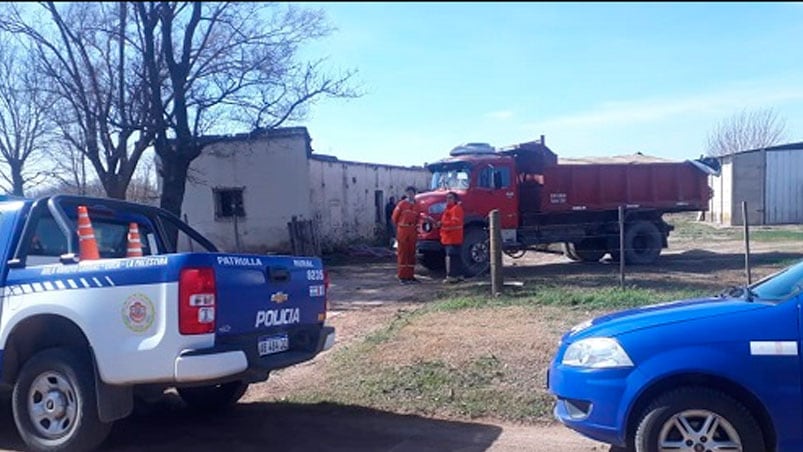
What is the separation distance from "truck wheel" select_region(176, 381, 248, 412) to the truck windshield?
11287 mm

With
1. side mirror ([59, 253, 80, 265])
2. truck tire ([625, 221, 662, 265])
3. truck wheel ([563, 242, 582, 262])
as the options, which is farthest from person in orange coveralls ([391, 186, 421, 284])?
side mirror ([59, 253, 80, 265])

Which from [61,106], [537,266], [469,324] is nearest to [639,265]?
[537,266]

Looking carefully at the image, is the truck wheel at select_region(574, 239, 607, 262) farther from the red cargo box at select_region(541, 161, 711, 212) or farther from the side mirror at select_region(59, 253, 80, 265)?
the side mirror at select_region(59, 253, 80, 265)

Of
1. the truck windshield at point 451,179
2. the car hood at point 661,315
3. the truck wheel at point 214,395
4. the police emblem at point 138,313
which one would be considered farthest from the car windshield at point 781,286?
the truck windshield at point 451,179

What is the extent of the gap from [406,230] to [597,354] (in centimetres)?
1171

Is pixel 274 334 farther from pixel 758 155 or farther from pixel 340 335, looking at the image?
pixel 758 155

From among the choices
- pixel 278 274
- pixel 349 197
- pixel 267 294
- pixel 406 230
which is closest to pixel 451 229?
pixel 406 230

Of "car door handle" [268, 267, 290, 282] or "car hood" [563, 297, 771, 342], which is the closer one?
"car hood" [563, 297, 771, 342]

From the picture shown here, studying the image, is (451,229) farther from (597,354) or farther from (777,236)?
(777,236)

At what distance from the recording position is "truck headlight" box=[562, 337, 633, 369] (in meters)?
5.11

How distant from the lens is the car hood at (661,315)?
515 centimetres

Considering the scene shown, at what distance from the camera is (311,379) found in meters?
8.59

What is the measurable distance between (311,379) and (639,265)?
12.7 meters

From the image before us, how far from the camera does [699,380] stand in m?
4.98
